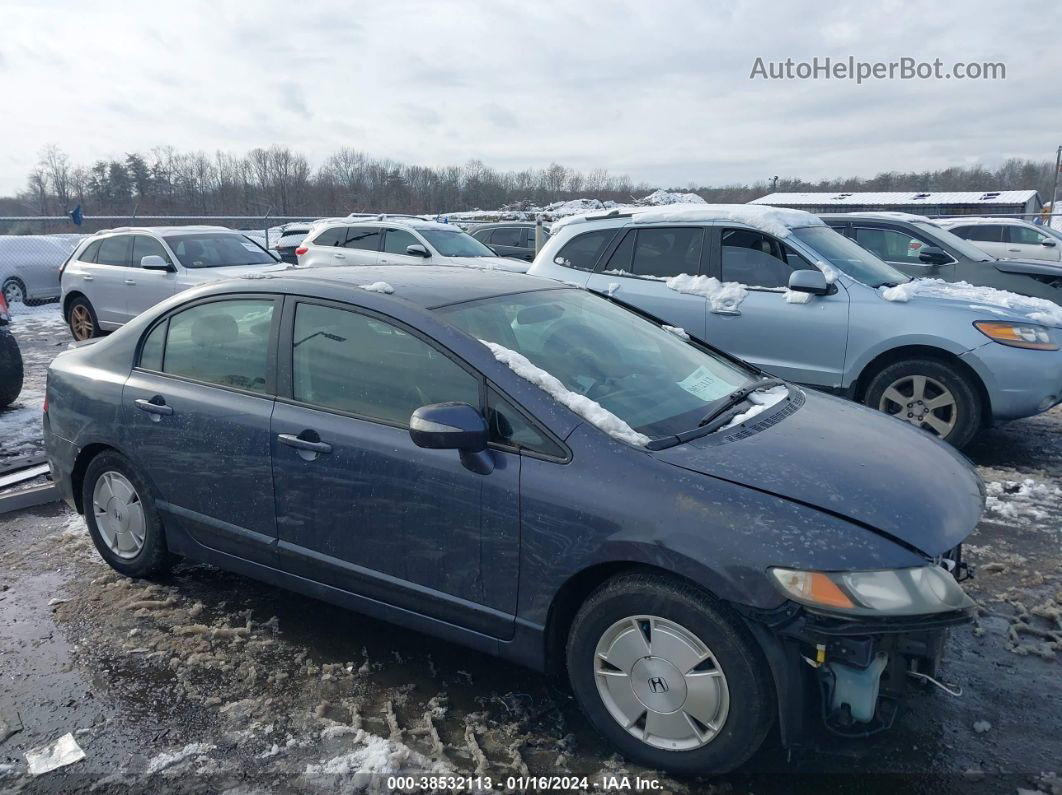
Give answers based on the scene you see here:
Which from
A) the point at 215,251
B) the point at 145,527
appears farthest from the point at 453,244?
the point at 145,527

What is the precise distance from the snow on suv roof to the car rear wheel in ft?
45.0

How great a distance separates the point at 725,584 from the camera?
242 cm

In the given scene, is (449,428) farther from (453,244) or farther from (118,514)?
(453,244)

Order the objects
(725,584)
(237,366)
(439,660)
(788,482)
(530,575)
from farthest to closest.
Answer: (237,366) < (439,660) < (530,575) < (788,482) < (725,584)

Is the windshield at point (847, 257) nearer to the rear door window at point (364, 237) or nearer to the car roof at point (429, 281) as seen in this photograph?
the car roof at point (429, 281)

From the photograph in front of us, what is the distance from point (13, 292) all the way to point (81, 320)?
225 inches

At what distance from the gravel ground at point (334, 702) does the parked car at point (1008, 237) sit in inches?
653


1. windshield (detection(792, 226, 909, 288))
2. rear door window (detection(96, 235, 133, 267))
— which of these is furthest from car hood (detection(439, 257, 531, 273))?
windshield (detection(792, 226, 909, 288))

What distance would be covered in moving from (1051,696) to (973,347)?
11.0 ft

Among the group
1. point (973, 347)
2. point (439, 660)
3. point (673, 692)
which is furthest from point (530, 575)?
point (973, 347)

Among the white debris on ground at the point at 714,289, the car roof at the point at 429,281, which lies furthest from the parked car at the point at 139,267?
the car roof at the point at 429,281

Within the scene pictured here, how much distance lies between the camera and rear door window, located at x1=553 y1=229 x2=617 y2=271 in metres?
7.50

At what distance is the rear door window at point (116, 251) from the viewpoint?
37.5 feet

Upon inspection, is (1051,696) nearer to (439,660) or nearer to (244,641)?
(439,660)
